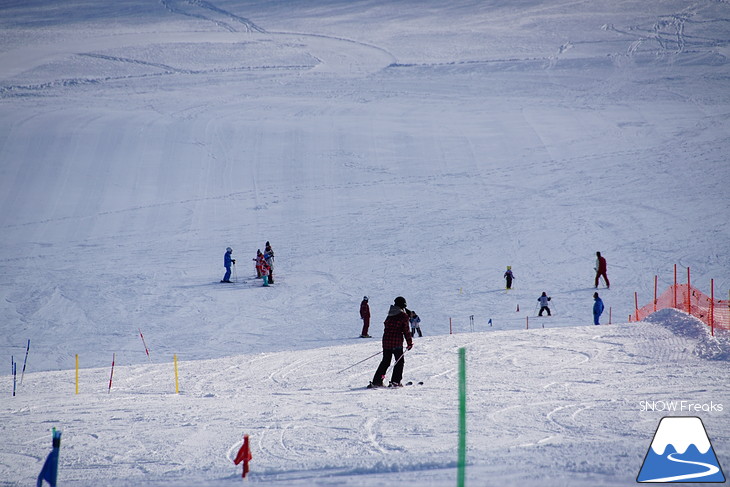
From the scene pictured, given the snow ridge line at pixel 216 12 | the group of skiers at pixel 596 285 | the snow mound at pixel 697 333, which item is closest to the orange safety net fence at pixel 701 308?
the snow mound at pixel 697 333

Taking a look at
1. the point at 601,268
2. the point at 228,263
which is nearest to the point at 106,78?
the point at 228,263

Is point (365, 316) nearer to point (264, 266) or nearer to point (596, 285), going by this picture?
point (264, 266)

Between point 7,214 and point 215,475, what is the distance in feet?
81.9

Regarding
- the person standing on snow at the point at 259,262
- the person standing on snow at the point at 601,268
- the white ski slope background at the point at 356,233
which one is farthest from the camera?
the person standing on snow at the point at 259,262

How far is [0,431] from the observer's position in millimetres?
8469

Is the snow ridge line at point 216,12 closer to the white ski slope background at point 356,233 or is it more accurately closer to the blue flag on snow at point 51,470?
the white ski slope background at point 356,233

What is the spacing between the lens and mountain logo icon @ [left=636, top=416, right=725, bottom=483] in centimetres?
532

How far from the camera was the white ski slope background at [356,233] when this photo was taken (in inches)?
298

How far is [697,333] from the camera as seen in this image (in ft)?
39.0

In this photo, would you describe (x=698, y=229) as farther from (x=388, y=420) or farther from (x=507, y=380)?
(x=388, y=420)

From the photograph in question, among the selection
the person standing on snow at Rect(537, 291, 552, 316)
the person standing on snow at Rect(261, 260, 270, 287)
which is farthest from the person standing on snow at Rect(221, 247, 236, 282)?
the person standing on snow at Rect(537, 291, 552, 316)

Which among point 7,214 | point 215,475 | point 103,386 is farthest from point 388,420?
point 7,214

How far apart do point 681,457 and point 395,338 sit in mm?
4692

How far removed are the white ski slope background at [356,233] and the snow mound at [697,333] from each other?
0.06 m
